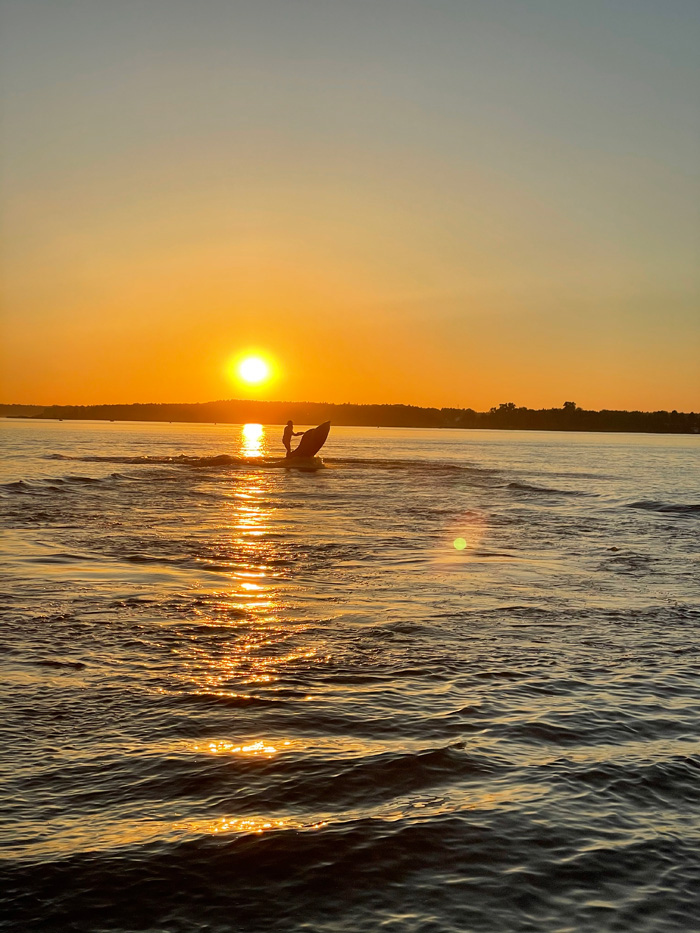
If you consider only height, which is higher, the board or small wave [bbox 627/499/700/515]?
the board

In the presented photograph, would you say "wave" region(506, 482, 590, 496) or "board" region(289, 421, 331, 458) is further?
"board" region(289, 421, 331, 458)

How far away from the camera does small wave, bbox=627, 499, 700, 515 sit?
104 feet

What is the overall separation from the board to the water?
3714cm

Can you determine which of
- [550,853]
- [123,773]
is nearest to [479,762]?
[550,853]

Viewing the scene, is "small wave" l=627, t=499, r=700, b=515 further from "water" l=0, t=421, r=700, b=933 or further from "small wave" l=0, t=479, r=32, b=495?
"small wave" l=0, t=479, r=32, b=495

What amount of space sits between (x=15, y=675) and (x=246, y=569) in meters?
7.93

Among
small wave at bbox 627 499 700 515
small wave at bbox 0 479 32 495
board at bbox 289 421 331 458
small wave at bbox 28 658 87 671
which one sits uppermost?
board at bbox 289 421 331 458

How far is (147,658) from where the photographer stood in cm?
→ 937

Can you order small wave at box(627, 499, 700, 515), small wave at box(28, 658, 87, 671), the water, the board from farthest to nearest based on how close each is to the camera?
1. the board
2. small wave at box(627, 499, 700, 515)
3. small wave at box(28, 658, 87, 671)
4. the water

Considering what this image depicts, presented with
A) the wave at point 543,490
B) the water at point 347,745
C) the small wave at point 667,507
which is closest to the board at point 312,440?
the wave at point 543,490

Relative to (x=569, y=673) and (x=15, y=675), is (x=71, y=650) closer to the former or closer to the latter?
(x=15, y=675)

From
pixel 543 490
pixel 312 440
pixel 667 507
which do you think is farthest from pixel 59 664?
pixel 312 440

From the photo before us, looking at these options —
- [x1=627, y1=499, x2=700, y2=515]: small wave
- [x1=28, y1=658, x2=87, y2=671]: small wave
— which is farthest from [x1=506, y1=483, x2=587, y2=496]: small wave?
[x1=28, y1=658, x2=87, y2=671]: small wave

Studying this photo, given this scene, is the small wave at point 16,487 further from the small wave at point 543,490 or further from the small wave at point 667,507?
the small wave at point 667,507
